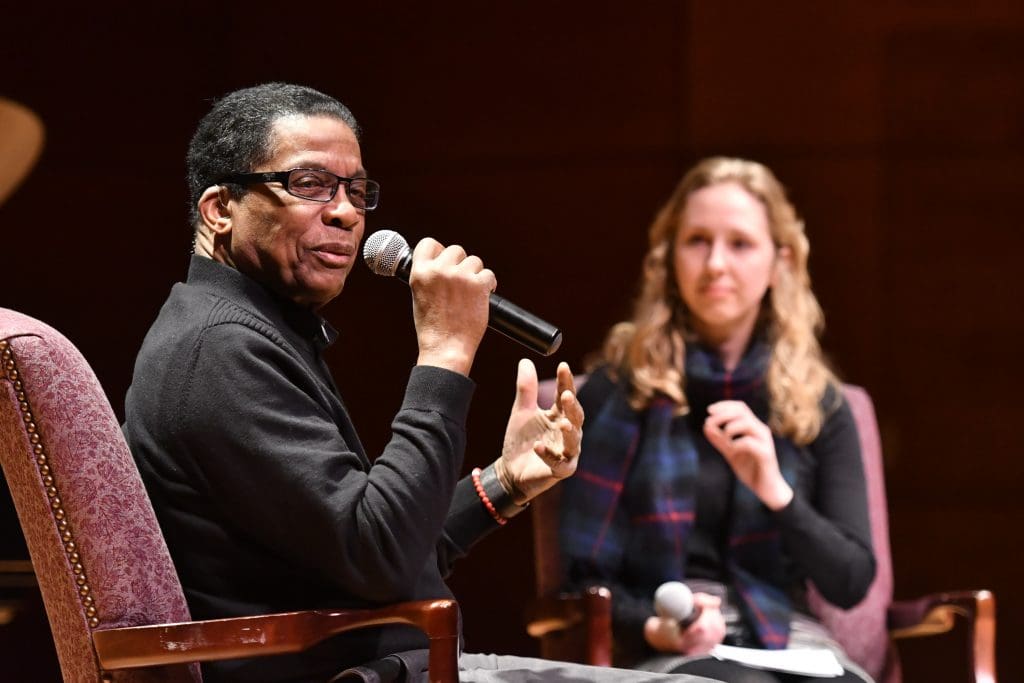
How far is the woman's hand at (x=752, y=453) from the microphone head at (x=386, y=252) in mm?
812

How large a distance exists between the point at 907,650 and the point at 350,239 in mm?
2164

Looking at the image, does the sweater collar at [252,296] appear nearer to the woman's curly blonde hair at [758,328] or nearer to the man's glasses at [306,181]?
the man's glasses at [306,181]

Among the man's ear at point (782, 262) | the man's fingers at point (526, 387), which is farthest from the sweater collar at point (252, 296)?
the man's ear at point (782, 262)

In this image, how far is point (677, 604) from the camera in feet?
6.90

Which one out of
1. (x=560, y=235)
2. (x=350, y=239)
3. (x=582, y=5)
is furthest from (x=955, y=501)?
(x=350, y=239)

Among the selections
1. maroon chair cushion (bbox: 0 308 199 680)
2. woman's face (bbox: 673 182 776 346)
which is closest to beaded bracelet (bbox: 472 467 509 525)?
maroon chair cushion (bbox: 0 308 199 680)

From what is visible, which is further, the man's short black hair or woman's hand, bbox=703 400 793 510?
woman's hand, bbox=703 400 793 510

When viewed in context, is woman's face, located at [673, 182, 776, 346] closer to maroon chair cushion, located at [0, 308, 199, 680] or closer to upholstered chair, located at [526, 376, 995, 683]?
upholstered chair, located at [526, 376, 995, 683]

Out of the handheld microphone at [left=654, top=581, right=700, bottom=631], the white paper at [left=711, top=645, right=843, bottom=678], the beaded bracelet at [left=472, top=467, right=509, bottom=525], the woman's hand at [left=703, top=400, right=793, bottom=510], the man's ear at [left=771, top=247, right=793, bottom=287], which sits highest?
the man's ear at [left=771, top=247, right=793, bottom=287]

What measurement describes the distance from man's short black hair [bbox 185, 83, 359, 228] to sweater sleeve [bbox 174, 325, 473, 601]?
0.24m

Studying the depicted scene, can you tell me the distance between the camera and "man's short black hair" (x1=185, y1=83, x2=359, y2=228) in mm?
1594

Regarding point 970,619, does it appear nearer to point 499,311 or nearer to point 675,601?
point 675,601

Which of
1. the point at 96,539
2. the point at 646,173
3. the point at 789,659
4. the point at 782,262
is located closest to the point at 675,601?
the point at 789,659

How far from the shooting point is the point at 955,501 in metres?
3.08
